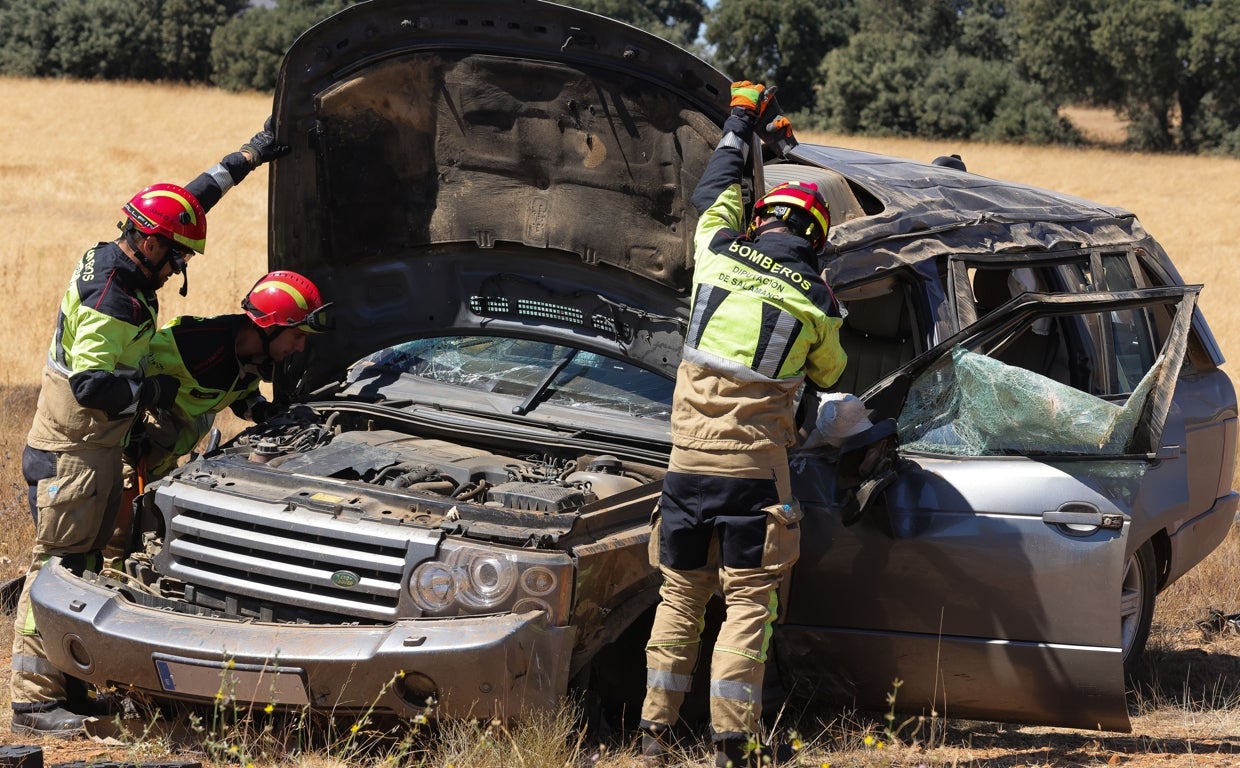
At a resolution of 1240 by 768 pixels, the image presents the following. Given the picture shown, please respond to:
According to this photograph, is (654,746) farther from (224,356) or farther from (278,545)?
(224,356)

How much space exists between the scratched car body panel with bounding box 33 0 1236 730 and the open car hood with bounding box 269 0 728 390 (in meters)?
0.01

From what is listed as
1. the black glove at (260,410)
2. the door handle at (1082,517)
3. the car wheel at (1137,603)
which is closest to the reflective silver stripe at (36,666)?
the black glove at (260,410)

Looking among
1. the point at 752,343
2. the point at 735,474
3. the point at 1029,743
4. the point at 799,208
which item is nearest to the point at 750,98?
the point at 799,208

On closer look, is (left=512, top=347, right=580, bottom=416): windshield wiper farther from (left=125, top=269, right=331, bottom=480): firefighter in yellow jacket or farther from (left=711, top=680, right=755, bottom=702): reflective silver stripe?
(left=711, top=680, right=755, bottom=702): reflective silver stripe

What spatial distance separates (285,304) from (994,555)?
2.86 metres

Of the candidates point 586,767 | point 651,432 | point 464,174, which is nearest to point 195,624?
point 586,767

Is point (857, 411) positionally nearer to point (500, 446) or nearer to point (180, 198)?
point (500, 446)

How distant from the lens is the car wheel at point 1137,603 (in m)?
5.16

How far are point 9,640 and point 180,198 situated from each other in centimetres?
216

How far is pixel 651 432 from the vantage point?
491 centimetres

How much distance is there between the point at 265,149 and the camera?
5289mm

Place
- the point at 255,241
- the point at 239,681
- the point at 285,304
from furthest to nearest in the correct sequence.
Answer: the point at 255,241 < the point at 285,304 < the point at 239,681

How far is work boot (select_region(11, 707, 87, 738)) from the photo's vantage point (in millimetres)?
4621

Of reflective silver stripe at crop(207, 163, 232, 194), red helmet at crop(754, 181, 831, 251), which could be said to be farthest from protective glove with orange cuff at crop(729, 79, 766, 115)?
reflective silver stripe at crop(207, 163, 232, 194)
